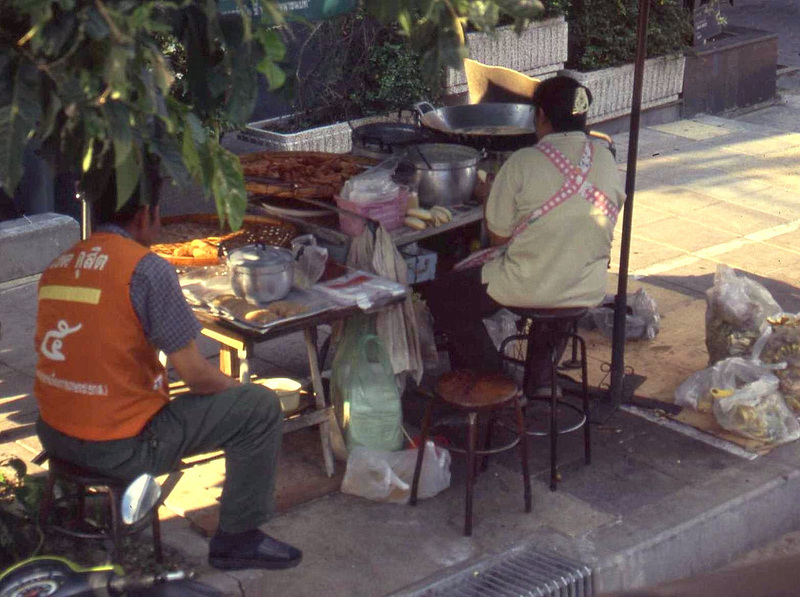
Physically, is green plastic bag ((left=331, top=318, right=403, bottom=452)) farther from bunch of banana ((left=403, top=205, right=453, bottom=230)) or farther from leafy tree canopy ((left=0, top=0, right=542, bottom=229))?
leafy tree canopy ((left=0, top=0, right=542, bottom=229))

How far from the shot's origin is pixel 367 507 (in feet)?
15.9

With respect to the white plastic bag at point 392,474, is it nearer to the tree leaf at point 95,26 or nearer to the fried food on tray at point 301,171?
the fried food on tray at point 301,171

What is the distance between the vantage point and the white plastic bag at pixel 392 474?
4.85 m

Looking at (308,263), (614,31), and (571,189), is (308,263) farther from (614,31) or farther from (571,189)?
(614,31)

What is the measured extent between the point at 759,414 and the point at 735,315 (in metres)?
0.63

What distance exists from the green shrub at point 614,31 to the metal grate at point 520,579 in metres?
7.10

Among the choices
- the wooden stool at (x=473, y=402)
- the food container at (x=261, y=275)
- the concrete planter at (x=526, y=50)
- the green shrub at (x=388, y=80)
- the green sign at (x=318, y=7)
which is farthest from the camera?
the concrete planter at (x=526, y=50)

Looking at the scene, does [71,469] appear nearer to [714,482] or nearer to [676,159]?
[714,482]

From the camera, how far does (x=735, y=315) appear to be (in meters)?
5.87

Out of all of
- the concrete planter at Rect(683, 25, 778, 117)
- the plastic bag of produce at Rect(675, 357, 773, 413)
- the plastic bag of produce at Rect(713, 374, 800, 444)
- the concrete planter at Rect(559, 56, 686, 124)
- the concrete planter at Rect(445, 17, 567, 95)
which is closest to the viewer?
the plastic bag of produce at Rect(713, 374, 800, 444)

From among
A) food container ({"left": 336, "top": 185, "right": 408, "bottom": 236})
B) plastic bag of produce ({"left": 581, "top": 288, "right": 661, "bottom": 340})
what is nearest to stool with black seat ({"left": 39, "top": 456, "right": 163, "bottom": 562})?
food container ({"left": 336, "top": 185, "right": 408, "bottom": 236})

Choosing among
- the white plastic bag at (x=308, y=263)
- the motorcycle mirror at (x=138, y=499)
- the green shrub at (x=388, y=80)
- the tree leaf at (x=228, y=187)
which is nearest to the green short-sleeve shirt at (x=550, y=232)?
the white plastic bag at (x=308, y=263)

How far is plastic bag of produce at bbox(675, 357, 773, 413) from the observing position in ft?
18.2

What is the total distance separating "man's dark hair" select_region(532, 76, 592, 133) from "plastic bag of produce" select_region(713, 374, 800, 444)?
4.71ft
